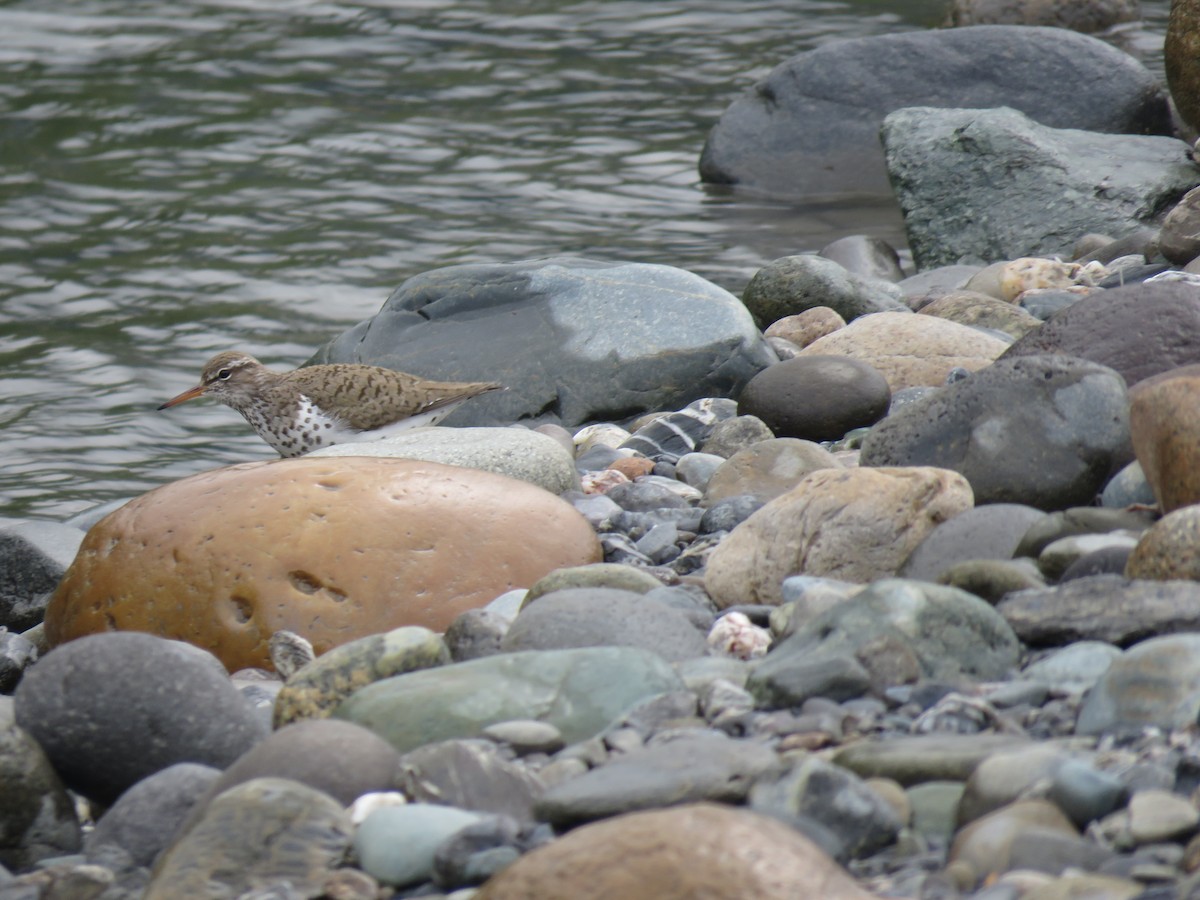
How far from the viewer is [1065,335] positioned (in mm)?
5336

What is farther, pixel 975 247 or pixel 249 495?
pixel 975 247

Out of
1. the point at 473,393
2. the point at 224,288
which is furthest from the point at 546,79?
the point at 473,393

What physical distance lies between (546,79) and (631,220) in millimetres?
3962

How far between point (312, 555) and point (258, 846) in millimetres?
1856

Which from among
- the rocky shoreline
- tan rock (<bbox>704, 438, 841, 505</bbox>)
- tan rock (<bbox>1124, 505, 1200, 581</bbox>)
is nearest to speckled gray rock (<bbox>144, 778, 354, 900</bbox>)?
the rocky shoreline

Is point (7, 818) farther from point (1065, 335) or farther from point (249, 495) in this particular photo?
point (1065, 335)

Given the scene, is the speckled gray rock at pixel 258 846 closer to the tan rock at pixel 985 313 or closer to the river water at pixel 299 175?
the tan rock at pixel 985 313

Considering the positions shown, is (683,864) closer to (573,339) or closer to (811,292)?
(573,339)

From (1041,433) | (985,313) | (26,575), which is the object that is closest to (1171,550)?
(1041,433)

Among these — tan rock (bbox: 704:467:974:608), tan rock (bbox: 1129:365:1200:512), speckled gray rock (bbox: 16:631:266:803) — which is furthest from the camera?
tan rock (bbox: 704:467:974:608)

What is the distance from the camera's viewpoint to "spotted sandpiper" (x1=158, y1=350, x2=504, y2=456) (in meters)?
7.30

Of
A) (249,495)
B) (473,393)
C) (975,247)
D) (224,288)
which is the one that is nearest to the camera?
(249,495)

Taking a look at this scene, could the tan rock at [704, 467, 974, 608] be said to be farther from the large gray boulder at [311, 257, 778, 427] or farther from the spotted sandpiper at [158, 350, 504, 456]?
the spotted sandpiper at [158, 350, 504, 456]

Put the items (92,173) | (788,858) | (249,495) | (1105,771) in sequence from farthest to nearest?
1. (92,173)
2. (249,495)
3. (1105,771)
4. (788,858)
